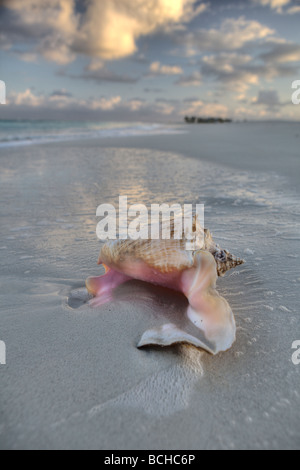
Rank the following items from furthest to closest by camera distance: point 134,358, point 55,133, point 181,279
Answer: point 55,133
point 181,279
point 134,358

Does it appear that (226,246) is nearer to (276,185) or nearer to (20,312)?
(20,312)

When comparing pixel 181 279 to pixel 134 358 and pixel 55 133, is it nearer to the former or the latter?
pixel 134 358

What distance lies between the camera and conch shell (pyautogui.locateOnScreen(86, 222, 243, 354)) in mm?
1298

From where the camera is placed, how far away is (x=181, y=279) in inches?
61.4

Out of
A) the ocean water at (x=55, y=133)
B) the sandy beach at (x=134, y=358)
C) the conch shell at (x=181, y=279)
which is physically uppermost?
the ocean water at (x=55, y=133)

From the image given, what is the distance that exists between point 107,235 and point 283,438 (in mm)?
2080

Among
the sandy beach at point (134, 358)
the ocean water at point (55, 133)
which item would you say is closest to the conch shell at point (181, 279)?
the sandy beach at point (134, 358)

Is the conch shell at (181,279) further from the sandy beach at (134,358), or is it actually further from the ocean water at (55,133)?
the ocean water at (55,133)

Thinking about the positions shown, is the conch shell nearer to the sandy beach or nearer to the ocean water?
the sandy beach

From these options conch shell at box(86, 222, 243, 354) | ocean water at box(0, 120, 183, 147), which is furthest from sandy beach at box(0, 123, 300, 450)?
ocean water at box(0, 120, 183, 147)

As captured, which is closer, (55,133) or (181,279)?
(181,279)

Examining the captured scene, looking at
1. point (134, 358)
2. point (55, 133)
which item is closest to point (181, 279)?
point (134, 358)

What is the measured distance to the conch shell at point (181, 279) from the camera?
130 cm
